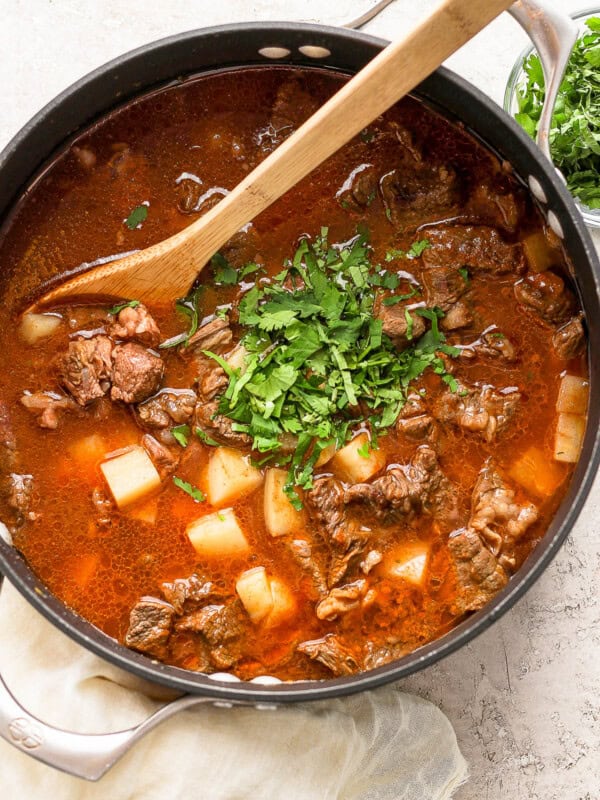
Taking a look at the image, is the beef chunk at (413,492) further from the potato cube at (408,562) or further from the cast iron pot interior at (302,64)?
the cast iron pot interior at (302,64)

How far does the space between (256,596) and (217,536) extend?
0.27m

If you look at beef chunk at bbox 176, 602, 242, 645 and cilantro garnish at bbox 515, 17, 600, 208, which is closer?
beef chunk at bbox 176, 602, 242, 645

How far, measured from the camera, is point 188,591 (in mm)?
3293

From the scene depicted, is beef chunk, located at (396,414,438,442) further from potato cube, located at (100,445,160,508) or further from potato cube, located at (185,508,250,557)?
potato cube, located at (100,445,160,508)

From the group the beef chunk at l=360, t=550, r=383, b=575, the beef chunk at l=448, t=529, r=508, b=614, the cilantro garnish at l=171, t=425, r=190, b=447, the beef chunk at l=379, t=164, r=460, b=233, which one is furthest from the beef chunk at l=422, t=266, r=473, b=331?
the cilantro garnish at l=171, t=425, r=190, b=447

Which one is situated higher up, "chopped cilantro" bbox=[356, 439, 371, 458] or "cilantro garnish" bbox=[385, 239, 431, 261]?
"cilantro garnish" bbox=[385, 239, 431, 261]

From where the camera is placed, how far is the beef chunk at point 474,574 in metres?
3.21

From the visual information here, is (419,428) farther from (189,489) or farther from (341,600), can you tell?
(189,489)

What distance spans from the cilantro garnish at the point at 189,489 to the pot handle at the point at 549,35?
185 cm

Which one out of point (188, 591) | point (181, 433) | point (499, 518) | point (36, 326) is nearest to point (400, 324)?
point (499, 518)

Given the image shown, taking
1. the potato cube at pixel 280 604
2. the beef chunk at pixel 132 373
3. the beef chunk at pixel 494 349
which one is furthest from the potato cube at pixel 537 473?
the beef chunk at pixel 132 373

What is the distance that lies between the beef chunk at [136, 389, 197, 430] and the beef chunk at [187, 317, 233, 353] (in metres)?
0.20

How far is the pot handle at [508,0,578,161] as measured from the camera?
9.52 feet

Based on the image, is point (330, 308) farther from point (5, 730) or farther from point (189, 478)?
point (5, 730)
